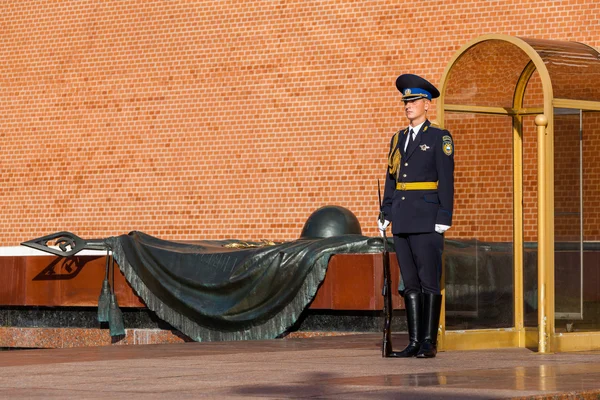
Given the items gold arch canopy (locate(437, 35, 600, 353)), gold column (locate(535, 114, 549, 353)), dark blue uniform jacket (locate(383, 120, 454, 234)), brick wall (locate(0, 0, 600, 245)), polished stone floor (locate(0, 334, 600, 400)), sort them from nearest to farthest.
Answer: polished stone floor (locate(0, 334, 600, 400)) < dark blue uniform jacket (locate(383, 120, 454, 234)) < gold column (locate(535, 114, 549, 353)) < gold arch canopy (locate(437, 35, 600, 353)) < brick wall (locate(0, 0, 600, 245))

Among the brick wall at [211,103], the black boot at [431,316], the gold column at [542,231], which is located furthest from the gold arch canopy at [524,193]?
the brick wall at [211,103]

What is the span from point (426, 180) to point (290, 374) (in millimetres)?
2065

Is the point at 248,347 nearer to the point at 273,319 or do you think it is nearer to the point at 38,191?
the point at 273,319

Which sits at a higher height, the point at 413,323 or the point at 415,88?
the point at 415,88

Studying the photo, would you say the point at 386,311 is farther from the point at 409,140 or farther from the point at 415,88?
the point at 415,88

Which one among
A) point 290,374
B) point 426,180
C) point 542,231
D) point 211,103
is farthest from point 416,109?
point 211,103

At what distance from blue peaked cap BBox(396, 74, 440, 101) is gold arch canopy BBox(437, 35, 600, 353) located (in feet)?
1.65

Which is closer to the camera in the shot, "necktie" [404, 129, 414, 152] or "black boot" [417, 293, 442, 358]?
"black boot" [417, 293, 442, 358]

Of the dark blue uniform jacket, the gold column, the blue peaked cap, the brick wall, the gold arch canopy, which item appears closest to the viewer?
the dark blue uniform jacket

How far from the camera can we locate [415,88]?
28.5 feet

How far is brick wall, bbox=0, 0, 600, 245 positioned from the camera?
16.5 meters

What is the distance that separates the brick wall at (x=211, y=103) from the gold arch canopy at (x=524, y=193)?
5.93 m

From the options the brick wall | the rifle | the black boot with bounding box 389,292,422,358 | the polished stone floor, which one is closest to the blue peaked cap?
the rifle

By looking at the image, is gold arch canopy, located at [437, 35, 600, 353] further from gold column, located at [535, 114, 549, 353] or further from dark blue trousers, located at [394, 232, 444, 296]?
dark blue trousers, located at [394, 232, 444, 296]
